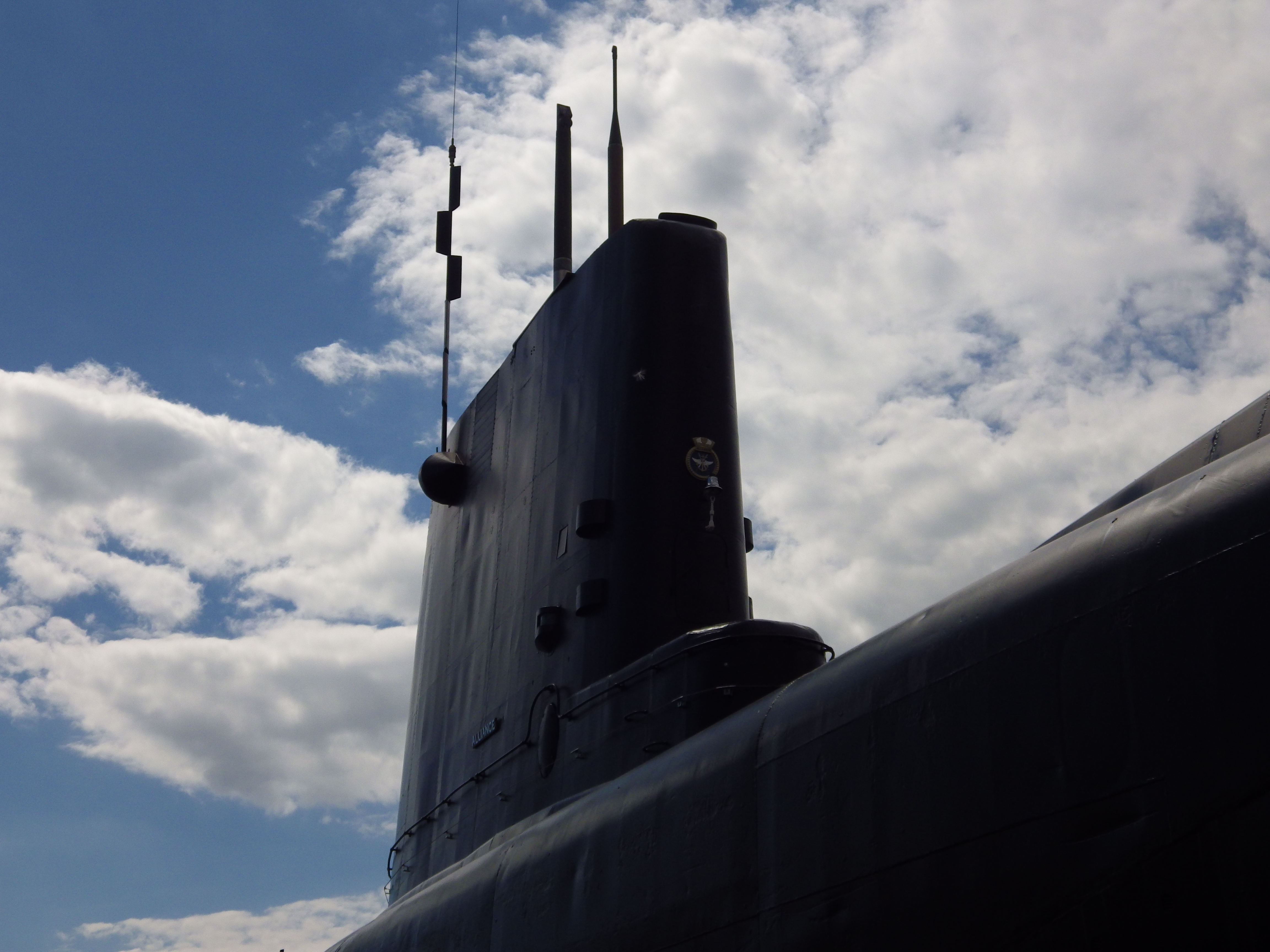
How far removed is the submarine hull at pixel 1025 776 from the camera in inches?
182

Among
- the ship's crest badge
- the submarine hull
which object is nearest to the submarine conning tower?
the ship's crest badge

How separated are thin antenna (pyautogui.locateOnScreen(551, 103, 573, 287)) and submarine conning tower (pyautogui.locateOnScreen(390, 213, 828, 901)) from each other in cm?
193

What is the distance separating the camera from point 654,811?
7695 mm

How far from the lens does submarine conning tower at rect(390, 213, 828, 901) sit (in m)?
9.17

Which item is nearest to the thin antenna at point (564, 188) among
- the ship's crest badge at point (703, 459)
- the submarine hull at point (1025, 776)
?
the ship's crest badge at point (703, 459)

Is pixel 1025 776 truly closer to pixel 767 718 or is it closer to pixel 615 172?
pixel 767 718

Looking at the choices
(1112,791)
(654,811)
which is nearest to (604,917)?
(654,811)

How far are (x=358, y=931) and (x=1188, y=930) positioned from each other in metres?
9.76

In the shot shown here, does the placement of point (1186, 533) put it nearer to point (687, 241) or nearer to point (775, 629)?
point (775, 629)

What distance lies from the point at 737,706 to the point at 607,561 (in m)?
2.09

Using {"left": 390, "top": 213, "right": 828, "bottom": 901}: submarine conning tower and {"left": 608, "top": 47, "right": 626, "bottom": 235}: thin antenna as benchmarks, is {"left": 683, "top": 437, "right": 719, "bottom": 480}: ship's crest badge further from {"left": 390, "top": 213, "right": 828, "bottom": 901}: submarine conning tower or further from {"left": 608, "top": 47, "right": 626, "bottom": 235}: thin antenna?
{"left": 608, "top": 47, "right": 626, "bottom": 235}: thin antenna

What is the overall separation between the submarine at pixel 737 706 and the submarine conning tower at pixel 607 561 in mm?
30

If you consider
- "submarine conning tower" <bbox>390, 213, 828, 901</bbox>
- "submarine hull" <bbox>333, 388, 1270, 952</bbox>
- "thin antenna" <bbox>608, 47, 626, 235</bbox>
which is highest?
"thin antenna" <bbox>608, 47, 626, 235</bbox>

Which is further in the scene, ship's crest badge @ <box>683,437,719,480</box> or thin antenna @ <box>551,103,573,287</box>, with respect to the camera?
thin antenna @ <box>551,103,573,287</box>
